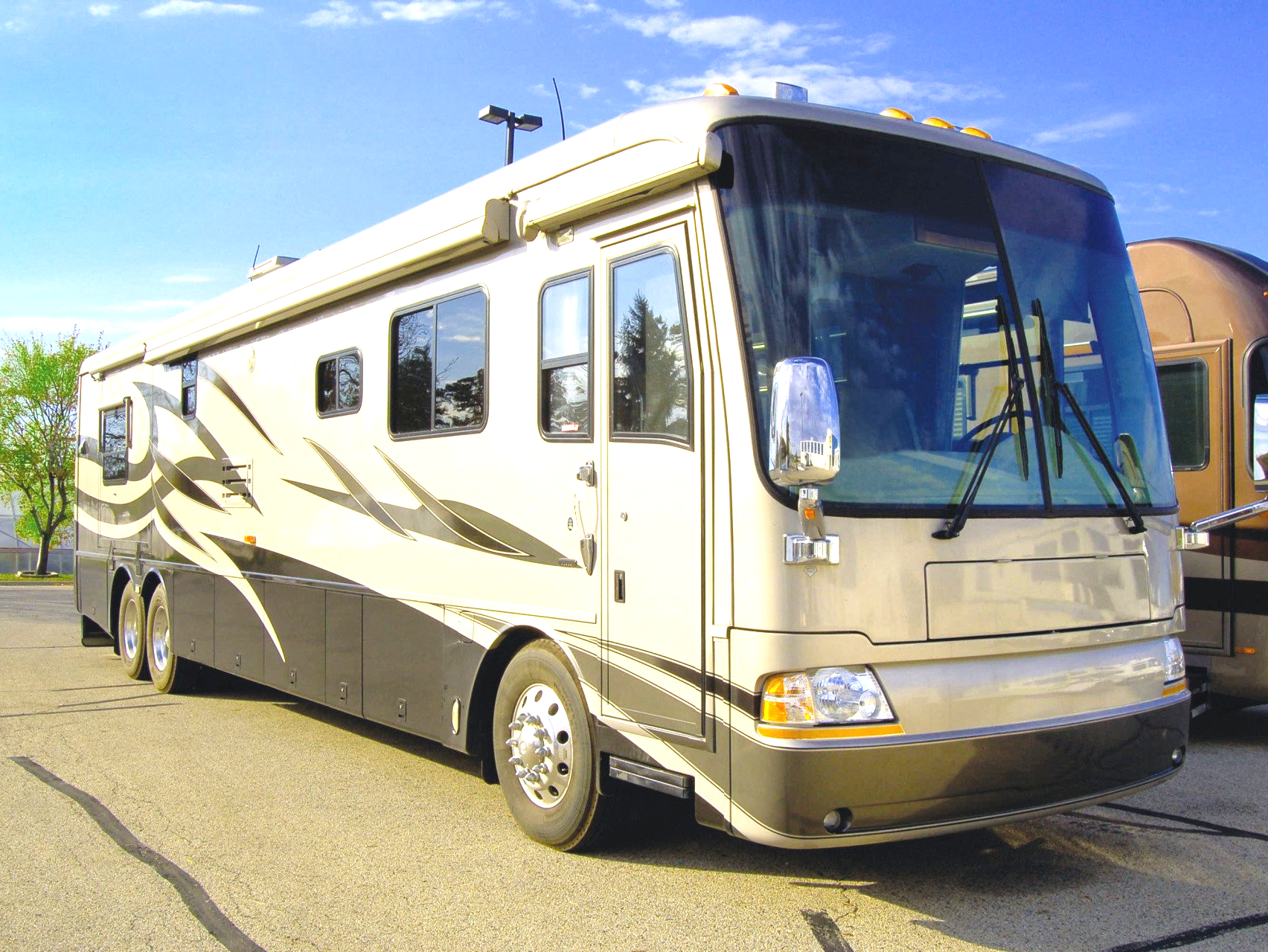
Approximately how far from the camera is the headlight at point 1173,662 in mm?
4980

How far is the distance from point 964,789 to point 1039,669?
1.85 feet

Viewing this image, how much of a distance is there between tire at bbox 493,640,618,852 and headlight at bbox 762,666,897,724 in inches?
46.1

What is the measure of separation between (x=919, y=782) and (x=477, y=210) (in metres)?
3.43

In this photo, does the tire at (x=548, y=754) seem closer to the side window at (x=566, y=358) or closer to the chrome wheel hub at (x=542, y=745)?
the chrome wheel hub at (x=542, y=745)

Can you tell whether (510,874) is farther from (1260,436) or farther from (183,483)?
(183,483)

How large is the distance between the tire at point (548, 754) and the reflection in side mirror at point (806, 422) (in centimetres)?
170

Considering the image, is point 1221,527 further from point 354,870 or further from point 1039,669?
point 354,870

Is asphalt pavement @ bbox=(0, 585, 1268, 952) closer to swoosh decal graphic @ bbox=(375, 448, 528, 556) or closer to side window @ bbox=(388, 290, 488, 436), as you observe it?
swoosh decal graphic @ bbox=(375, 448, 528, 556)

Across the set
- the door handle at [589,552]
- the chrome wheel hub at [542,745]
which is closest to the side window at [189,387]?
the chrome wheel hub at [542,745]

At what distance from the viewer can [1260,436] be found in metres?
6.68

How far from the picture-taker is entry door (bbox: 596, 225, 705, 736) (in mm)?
4531

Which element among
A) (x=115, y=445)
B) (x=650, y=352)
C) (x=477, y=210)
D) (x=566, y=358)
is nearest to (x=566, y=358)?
(x=566, y=358)

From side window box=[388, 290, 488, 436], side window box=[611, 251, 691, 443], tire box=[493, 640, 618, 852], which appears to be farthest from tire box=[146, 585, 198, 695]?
side window box=[611, 251, 691, 443]

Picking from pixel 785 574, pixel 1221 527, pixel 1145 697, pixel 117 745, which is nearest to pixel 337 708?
pixel 117 745
